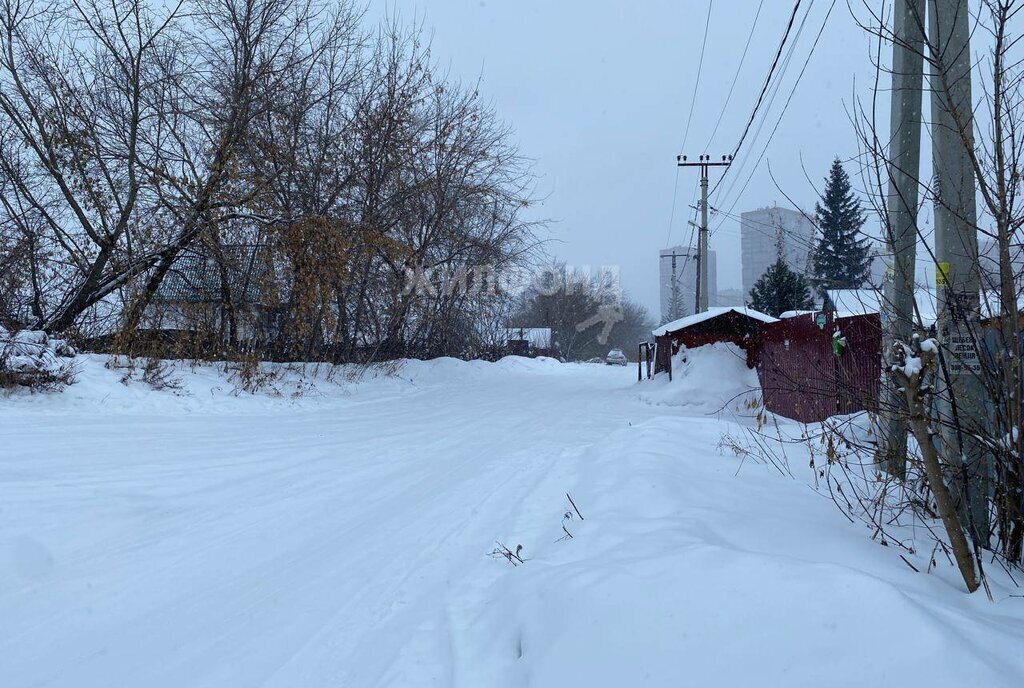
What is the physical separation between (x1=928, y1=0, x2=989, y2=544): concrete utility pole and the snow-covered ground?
0.63 m

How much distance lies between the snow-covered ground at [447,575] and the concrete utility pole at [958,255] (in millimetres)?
625

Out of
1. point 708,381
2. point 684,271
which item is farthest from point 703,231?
point 684,271

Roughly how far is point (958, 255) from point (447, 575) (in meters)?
3.56

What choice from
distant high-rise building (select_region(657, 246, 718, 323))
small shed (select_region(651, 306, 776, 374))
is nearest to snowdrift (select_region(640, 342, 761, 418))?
small shed (select_region(651, 306, 776, 374))

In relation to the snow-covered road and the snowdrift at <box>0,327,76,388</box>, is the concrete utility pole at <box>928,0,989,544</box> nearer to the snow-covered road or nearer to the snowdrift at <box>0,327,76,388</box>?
the snow-covered road

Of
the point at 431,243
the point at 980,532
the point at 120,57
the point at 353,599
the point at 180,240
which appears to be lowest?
the point at 353,599

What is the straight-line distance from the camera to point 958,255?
3.70 meters

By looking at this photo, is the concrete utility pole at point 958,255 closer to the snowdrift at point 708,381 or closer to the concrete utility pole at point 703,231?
the snowdrift at point 708,381

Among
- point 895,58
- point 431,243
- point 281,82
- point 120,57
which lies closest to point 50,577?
point 895,58

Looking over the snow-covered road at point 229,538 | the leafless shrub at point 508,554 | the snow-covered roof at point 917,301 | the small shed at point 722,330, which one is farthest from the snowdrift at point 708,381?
the leafless shrub at point 508,554

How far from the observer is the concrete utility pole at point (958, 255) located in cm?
334

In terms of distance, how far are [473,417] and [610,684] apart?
9174 millimetres

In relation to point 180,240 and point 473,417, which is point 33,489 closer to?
point 473,417

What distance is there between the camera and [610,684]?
229 cm
